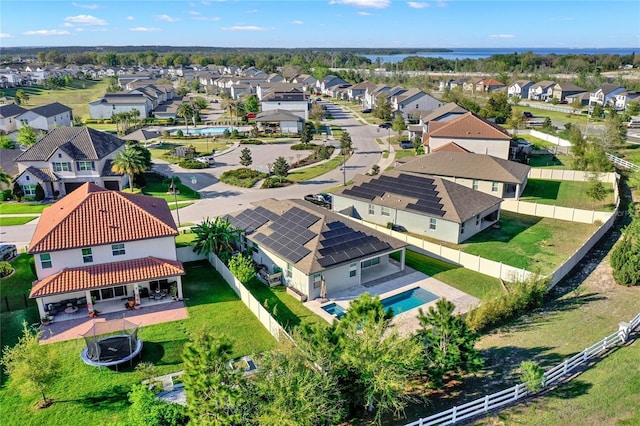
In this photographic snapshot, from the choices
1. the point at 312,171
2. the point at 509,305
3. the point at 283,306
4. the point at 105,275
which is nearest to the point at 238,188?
the point at 312,171

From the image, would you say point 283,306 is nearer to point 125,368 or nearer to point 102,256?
point 125,368

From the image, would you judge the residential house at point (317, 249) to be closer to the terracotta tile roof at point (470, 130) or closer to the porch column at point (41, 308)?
the porch column at point (41, 308)

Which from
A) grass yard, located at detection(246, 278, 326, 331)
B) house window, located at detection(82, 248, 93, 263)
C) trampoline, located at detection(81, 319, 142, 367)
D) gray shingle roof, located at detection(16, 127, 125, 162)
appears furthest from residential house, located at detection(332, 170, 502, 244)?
gray shingle roof, located at detection(16, 127, 125, 162)

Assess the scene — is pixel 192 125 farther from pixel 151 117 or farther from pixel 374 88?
pixel 374 88

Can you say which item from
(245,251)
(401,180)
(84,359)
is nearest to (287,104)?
(401,180)

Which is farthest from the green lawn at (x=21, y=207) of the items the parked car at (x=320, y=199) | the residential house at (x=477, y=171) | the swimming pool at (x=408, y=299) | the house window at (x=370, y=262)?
the residential house at (x=477, y=171)

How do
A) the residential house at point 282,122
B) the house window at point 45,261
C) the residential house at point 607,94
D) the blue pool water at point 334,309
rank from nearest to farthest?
the house window at point 45,261 → the blue pool water at point 334,309 → the residential house at point 282,122 → the residential house at point 607,94
